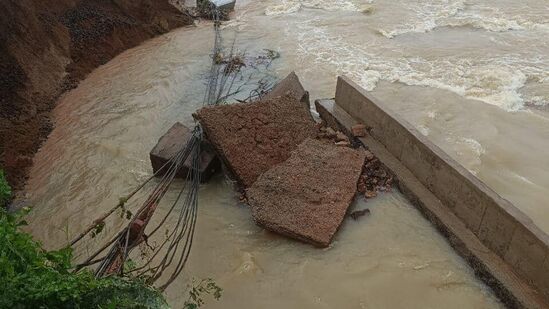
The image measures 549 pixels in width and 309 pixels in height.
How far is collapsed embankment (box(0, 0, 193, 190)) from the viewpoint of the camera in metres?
8.40

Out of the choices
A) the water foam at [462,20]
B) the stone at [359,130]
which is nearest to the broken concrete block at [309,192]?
the stone at [359,130]

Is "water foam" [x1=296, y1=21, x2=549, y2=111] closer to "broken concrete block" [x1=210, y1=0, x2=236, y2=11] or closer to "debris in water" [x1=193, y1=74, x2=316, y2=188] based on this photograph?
"debris in water" [x1=193, y1=74, x2=316, y2=188]

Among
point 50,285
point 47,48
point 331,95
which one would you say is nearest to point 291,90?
point 331,95

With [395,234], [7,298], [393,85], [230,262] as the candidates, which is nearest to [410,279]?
[395,234]

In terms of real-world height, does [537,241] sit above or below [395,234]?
above

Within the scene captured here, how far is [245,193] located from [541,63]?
845cm

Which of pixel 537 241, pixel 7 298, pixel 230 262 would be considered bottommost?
pixel 230 262

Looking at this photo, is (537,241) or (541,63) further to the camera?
(541,63)

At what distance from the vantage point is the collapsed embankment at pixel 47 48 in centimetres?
840

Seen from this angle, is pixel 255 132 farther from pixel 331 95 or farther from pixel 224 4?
pixel 224 4

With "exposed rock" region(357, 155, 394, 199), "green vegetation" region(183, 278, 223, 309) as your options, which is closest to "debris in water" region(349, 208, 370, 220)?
"exposed rock" region(357, 155, 394, 199)

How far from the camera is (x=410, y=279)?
16.9 feet

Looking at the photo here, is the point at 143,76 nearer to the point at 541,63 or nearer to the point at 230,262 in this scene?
the point at 230,262

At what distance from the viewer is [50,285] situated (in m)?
3.05
